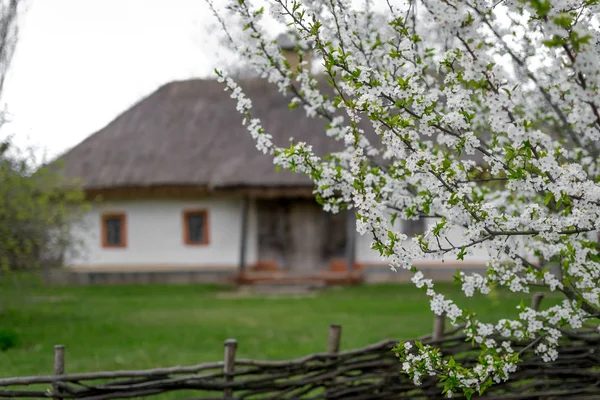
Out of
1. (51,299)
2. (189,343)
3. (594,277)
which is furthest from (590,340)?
(51,299)

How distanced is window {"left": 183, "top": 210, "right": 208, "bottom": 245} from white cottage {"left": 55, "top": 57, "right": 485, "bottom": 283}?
3 cm

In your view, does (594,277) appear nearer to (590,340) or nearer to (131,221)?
(590,340)

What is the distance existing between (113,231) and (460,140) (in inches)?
732

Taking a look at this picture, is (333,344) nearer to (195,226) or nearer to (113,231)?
(195,226)

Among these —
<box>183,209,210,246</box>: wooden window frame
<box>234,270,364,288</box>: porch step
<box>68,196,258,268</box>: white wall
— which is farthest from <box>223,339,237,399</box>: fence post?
<box>183,209,210,246</box>: wooden window frame

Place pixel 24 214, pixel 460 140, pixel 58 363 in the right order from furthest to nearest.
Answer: pixel 24 214
pixel 58 363
pixel 460 140

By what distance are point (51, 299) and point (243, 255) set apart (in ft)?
15.4

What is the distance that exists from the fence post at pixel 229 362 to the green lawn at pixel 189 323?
298 cm

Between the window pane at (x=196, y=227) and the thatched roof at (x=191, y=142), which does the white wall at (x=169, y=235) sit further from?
the thatched roof at (x=191, y=142)

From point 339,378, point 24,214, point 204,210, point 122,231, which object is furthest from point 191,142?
point 339,378

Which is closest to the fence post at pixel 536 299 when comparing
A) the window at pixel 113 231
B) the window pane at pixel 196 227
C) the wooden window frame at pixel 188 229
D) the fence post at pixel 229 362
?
the fence post at pixel 229 362

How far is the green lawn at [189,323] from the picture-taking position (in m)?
9.25

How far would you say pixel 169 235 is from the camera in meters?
21.0

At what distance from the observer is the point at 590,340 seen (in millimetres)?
5508
